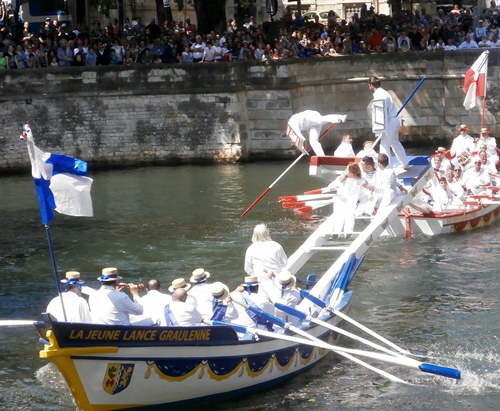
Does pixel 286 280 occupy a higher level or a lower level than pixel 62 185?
lower

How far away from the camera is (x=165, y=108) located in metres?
32.7

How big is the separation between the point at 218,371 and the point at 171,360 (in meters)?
0.73

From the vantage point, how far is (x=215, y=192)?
28250mm

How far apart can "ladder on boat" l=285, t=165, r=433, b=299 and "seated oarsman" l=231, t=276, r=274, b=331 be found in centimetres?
161

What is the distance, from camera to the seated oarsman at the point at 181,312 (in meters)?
13.7

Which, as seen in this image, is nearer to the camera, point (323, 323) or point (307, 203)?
point (323, 323)

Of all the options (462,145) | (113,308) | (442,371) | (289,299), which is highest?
(113,308)

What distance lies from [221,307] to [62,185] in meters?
2.62

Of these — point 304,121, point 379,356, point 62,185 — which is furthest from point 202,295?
point 304,121

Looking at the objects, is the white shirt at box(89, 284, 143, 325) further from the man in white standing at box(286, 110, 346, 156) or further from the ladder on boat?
the man in white standing at box(286, 110, 346, 156)

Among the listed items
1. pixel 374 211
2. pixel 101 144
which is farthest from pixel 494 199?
pixel 101 144

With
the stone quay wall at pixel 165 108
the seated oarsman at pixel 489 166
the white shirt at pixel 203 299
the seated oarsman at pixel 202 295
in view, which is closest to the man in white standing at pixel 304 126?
the seated oarsman at pixel 489 166

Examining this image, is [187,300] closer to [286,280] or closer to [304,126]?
[286,280]

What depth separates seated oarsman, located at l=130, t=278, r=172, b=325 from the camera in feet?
45.1
